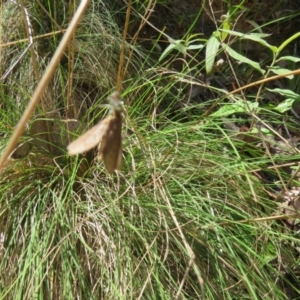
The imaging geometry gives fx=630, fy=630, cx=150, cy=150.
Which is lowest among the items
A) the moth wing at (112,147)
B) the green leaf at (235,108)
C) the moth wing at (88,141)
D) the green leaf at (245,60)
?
the green leaf at (235,108)

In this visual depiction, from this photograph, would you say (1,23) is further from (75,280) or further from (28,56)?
(75,280)

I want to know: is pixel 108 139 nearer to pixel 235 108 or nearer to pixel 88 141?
pixel 88 141

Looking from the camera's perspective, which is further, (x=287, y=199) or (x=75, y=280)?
(x=287, y=199)

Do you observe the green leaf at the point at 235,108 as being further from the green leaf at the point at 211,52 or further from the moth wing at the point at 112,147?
the moth wing at the point at 112,147

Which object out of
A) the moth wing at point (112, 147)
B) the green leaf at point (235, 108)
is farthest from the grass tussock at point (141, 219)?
the moth wing at point (112, 147)

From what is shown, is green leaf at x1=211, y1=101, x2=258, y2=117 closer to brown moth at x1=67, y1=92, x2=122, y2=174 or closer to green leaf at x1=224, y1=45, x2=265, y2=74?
green leaf at x1=224, y1=45, x2=265, y2=74

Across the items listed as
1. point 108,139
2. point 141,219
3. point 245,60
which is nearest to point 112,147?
point 108,139

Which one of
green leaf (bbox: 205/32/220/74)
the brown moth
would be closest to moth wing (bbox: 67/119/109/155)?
the brown moth

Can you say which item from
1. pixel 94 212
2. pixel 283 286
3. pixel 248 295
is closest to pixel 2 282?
pixel 94 212
